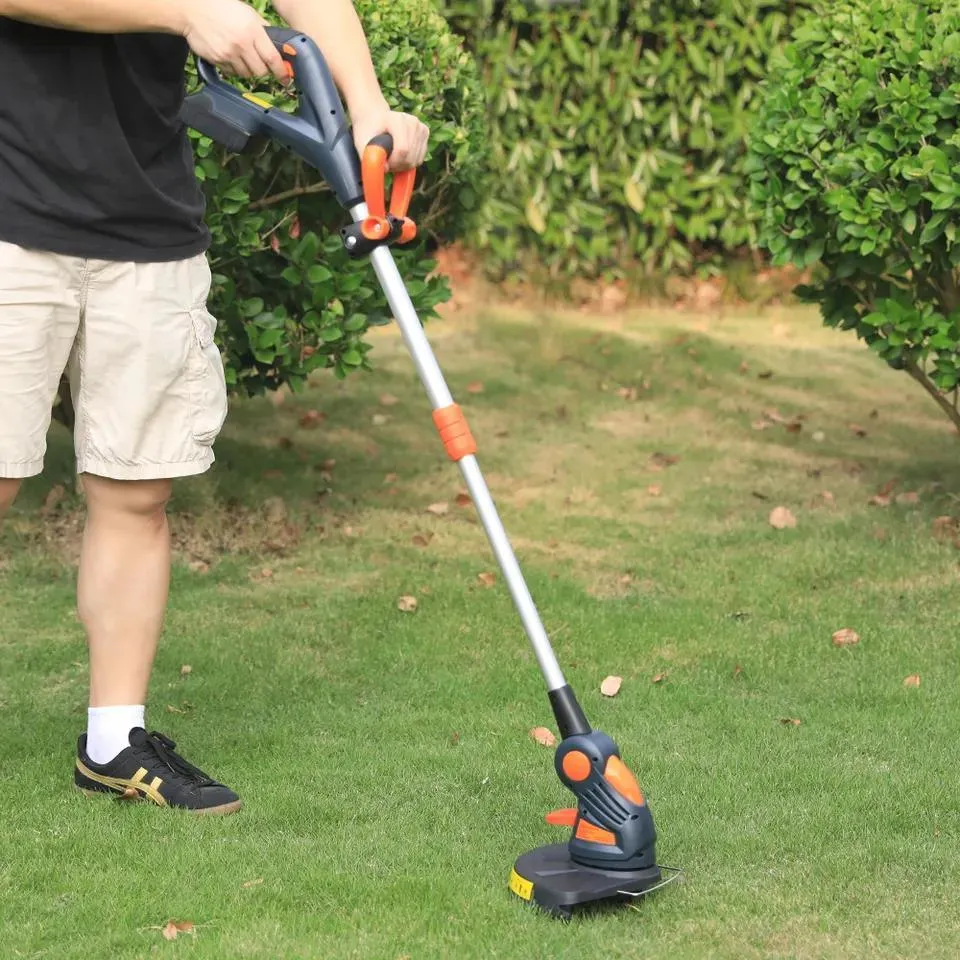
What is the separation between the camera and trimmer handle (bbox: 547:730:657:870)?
3047mm

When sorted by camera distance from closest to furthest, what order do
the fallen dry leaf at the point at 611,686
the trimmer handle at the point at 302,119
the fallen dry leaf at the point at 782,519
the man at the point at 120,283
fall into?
1. the trimmer handle at the point at 302,119
2. the man at the point at 120,283
3. the fallen dry leaf at the point at 611,686
4. the fallen dry leaf at the point at 782,519

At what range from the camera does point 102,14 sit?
309cm

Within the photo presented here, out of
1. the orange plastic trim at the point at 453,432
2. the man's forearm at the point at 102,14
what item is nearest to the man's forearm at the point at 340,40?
the man's forearm at the point at 102,14

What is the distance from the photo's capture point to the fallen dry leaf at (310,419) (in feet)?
22.9

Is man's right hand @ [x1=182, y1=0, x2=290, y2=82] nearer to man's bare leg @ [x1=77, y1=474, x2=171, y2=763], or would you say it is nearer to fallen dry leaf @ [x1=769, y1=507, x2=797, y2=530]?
man's bare leg @ [x1=77, y1=474, x2=171, y2=763]

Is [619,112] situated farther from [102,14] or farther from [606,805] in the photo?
[606,805]

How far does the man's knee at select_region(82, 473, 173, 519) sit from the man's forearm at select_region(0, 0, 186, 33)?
928 mm

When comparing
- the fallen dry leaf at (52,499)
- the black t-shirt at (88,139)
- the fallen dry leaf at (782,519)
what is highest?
the black t-shirt at (88,139)

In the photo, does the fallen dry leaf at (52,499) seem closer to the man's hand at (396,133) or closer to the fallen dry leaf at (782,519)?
the fallen dry leaf at (782,519)

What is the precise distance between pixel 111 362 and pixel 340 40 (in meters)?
0.79

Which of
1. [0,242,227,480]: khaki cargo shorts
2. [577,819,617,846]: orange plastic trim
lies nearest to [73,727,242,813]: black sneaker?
[0,242,227,480]: khaki cargo shorts

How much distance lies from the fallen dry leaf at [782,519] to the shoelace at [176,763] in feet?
8.74

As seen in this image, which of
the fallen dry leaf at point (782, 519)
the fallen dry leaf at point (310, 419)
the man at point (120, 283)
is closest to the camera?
the man at point (120, 283)

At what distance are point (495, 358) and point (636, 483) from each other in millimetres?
1904
